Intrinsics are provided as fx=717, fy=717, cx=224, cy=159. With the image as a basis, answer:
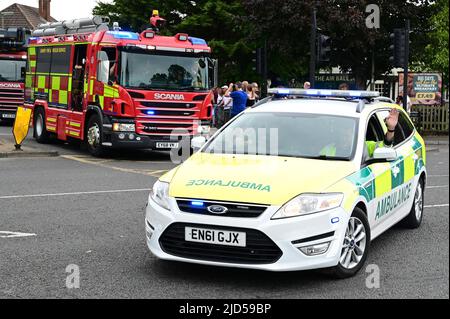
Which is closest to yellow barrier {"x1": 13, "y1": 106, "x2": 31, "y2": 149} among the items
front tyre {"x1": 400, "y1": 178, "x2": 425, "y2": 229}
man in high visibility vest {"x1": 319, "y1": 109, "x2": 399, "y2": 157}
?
front tyre {"x1": 400, "y1": 178, "x2": 425, "y2": 229}

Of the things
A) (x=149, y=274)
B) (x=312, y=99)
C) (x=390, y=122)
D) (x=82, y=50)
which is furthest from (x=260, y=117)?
(x=82, y=50)

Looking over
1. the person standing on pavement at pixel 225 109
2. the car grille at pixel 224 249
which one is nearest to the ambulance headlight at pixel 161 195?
the car grille at pixel 224 249

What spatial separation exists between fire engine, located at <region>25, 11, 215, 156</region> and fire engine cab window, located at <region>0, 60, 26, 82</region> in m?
A: 9.77

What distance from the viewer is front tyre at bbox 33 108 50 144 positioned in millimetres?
18828

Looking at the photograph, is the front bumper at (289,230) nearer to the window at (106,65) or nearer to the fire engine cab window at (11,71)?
the window at (106,65)

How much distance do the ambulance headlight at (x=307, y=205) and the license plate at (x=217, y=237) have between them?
31 cm

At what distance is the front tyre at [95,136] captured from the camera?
1588 centimetres

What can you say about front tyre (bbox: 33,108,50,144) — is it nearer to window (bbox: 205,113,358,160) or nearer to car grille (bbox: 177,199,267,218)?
window (bbox: 205,113,358,160)

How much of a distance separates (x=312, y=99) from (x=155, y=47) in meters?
8.52

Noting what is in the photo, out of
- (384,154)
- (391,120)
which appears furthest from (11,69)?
(384,154)

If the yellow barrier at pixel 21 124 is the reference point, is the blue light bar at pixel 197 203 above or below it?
below

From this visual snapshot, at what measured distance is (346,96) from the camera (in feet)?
24.6

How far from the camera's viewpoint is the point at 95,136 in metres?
16.0
